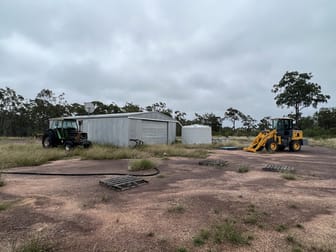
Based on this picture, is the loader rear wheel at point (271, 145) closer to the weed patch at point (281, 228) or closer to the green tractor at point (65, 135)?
the green tractor at point (65, 135)

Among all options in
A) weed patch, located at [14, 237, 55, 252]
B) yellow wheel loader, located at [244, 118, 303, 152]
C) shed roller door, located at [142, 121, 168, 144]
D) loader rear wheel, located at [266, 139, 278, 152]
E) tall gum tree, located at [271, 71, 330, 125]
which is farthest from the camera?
tall gum tree, located at [271, 71, 330, 125]

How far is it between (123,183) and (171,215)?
7.41 ft

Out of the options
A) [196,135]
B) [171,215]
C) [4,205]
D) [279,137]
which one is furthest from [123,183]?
[196,135]

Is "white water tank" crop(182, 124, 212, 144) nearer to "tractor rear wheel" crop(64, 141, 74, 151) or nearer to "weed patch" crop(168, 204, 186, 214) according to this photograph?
"tractor rear wheel" crop(64, 141, 74, 151)

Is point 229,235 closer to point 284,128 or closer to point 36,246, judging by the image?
point 36,246

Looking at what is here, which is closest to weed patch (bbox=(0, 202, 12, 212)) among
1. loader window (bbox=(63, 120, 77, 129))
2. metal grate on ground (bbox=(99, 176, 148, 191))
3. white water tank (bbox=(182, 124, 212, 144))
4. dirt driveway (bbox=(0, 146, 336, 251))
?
dirt driveway (bbox=(0, 146, 336, 251))

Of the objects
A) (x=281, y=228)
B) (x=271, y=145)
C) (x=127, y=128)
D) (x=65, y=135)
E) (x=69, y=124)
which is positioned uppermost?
(x=69, y=124)

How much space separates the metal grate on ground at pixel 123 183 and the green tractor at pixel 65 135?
8285 millimetres

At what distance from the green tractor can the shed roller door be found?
4406 millimetres

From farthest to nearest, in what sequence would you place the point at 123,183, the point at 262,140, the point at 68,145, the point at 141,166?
the point at 262,140, the point at 68,145, the point at 141,166, the point at 123,183

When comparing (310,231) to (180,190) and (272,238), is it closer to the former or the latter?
(272,238)

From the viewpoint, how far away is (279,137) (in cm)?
1503

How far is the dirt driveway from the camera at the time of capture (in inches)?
112

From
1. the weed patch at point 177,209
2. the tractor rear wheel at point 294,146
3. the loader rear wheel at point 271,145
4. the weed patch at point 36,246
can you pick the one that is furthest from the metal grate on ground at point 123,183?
the tractor rear wheel at point 294,146
